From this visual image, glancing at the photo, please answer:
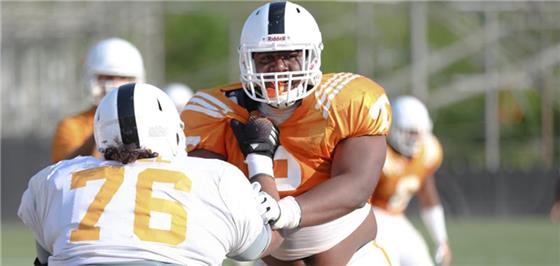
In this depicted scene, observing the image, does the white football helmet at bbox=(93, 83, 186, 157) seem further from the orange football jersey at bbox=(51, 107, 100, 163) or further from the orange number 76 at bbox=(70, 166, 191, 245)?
the orange football jersey at bbox=(51, 107, 100, 163)

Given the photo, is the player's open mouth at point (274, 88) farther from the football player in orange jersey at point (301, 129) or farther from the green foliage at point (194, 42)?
the green foliage at point (194, 42)

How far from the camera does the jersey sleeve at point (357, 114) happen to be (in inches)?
173

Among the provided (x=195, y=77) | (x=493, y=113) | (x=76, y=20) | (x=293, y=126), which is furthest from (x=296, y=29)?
(x=195, y=77)

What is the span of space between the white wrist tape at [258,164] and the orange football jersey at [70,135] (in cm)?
191

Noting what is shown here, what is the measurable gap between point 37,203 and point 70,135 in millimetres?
2350

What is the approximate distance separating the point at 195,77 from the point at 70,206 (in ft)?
122

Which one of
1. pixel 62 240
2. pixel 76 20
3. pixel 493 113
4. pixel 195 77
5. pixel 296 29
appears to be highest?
pixel 296 29

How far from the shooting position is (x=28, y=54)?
2639 cm

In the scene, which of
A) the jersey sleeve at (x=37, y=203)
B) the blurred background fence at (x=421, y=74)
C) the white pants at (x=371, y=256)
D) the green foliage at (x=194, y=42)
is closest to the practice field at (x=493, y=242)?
the blurred background fence at (x=421, y=74)

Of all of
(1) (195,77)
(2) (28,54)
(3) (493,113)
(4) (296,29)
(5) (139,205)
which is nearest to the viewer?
(5) (139,205)

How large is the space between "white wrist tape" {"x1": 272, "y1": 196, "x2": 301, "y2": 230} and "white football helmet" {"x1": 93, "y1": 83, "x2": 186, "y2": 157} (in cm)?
42

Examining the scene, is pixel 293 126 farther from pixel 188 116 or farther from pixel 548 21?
pixel 548 21

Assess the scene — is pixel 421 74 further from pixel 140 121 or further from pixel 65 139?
pixel 140 121

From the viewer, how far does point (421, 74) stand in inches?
917
